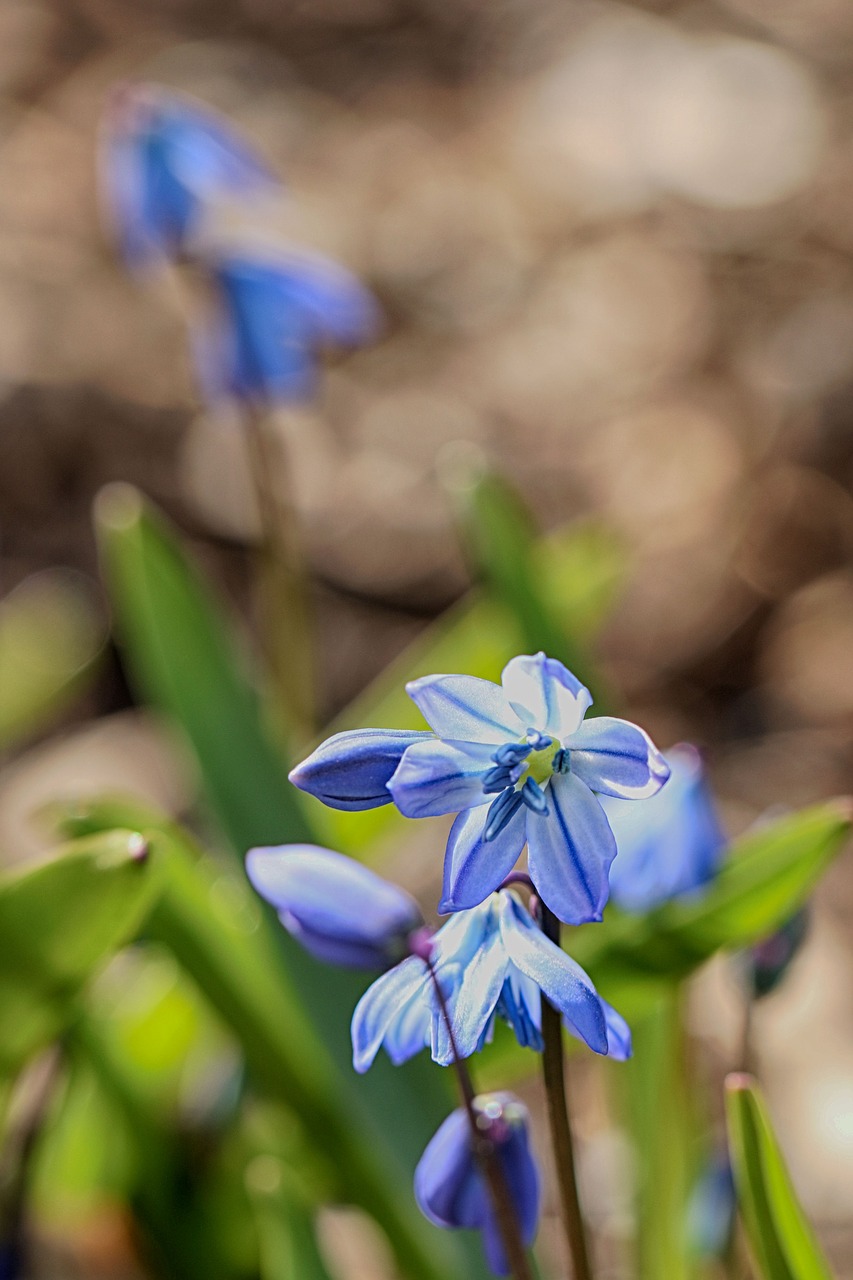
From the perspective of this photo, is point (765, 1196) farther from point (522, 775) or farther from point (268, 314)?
point (268, 314)

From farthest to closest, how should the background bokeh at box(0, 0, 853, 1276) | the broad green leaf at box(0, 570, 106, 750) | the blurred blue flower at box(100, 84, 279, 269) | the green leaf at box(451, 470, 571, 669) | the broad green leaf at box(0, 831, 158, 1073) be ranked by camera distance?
the background bokeh at box(0, 0, 853, 1276)
the broad green leaf at box(0, 570, 106, 750)
the blurred blue flower at box(100, 84, 279, 269)
the green leaf at box(451, 470, 571, 669)
the broad green leaf at box(0, 831, 158, 1073)

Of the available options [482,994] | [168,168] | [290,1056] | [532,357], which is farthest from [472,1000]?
[532,357]

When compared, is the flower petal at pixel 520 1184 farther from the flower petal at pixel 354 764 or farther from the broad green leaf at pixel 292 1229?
the broad green leaf at pixel 292 1229

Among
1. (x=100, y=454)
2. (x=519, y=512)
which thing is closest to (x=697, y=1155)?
(x=519, y=512)

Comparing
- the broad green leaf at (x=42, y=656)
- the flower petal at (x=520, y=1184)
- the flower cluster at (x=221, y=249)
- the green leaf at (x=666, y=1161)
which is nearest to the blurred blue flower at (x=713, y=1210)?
the green leaf at (x=666, y=1161)

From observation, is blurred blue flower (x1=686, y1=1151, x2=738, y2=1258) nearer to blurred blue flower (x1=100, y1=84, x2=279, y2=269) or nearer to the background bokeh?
the background bokeh

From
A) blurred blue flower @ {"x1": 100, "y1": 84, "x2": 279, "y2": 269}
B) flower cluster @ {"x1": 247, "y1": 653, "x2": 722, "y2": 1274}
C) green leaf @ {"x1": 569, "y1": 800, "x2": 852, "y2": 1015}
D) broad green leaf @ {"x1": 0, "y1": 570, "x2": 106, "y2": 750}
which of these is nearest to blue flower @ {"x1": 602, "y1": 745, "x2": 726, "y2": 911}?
green leaf @ {"x1": 569, "y1": 800, "x2": 852, "y2": 1015}
